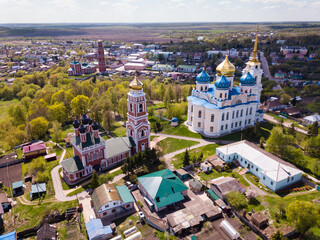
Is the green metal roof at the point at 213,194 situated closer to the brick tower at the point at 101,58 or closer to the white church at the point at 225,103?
the white church at the point at 225,103

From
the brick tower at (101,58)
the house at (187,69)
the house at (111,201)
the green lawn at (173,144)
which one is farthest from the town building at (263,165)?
the brick tower at (101,58)

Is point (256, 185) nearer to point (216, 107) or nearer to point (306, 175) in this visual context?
point (306, 175)

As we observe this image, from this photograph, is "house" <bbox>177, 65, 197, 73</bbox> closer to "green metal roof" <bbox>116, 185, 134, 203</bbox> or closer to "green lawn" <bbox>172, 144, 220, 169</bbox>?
"green lawn" <bbox>172, 144, 220, 169</bbox>

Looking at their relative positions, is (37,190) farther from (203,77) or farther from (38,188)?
(203,77)

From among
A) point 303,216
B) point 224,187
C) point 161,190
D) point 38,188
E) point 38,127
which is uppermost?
point 303,216

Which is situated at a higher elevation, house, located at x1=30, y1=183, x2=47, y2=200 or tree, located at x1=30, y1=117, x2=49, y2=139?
tree, located at x1=30, y1=117, x2=49, y2=139

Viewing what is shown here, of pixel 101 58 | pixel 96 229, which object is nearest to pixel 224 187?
pixel 96 229

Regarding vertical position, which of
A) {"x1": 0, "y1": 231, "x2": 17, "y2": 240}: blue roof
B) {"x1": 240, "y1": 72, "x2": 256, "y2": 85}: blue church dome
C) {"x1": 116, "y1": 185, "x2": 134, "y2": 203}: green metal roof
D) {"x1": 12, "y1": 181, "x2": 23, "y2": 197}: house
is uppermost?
{"x1": 240, "y1": 72, "x2": 256, "y2": 85}: blue church dome

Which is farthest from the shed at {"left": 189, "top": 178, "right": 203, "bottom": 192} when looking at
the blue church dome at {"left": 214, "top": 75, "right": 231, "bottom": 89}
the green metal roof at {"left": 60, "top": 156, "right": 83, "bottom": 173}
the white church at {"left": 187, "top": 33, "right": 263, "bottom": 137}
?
the blue church dome at {"left": 214, "top": 75, "right": 231, "bottom": 89}
